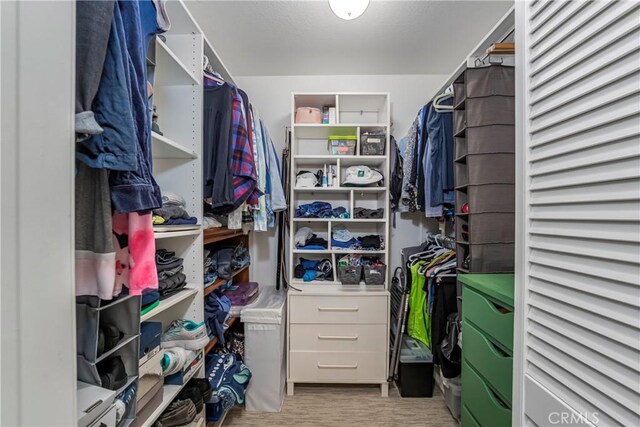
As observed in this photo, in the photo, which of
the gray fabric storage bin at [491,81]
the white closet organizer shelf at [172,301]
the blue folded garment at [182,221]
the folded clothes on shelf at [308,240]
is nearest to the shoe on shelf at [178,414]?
the white closet organizer shelf at [172,301]

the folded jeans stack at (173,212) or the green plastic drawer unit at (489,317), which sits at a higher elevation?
the folded jeans stack at (173,212)

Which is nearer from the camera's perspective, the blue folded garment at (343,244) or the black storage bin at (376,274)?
the black storage bin at (376,274)

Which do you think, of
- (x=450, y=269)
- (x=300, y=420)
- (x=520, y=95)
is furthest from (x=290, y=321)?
(x=520, y=95)

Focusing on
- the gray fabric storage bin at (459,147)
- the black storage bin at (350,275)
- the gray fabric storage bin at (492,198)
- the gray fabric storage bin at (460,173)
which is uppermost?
the gray fabric storage bin at (459,147)

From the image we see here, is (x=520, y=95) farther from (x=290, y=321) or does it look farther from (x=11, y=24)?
(x=290, y=321)

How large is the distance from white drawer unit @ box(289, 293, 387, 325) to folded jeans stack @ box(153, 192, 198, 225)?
3.29ft

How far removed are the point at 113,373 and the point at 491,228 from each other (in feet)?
5.54

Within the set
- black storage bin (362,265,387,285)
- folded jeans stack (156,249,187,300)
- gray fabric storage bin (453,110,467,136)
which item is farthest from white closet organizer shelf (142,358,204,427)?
gray fabric storage bin (453,110,467,136)

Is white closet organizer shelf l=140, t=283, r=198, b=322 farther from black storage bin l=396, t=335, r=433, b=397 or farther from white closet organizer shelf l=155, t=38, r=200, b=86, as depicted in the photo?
black storage bin l=396, t=335, r=433, b=397

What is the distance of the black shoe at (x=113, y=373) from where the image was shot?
28.9 inches

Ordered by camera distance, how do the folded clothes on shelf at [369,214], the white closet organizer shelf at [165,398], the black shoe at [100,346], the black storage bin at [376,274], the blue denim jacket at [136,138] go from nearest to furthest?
the blue denim jacket at [136,138], the black shoe at [100,346], the white closet organizer shelf at [165,398], the black storage bin at [376,274], the folded clothes on shelf at [369,214]

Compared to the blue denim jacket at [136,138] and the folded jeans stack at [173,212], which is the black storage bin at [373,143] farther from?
the blue denim jacket at [136,138]

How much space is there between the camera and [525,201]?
0.71m

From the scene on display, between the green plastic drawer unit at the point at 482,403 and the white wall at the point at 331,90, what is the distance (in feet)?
4.34
